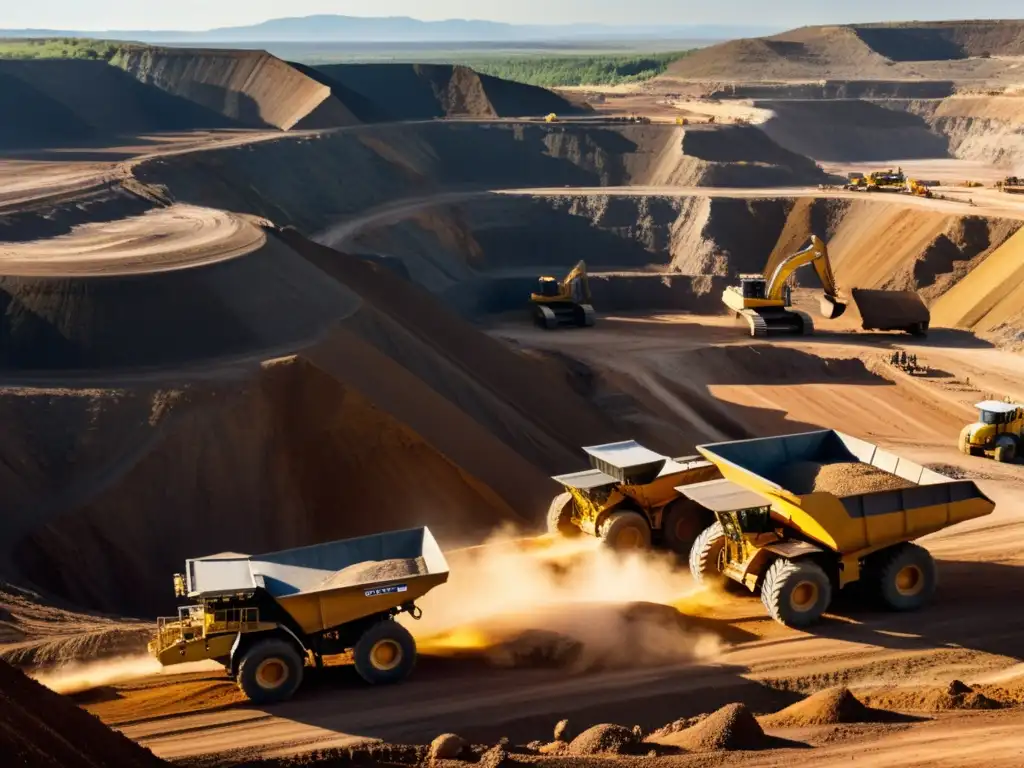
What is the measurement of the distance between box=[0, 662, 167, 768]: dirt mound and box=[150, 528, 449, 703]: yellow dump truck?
310cm

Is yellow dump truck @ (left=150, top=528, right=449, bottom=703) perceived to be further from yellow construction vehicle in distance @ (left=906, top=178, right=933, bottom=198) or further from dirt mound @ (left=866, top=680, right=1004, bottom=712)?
yellow construction vehicle in distance @ (left=906, top=178, right=933, bottom=198)

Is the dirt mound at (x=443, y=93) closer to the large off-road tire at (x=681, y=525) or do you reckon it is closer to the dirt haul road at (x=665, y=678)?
the large off-road tire at (x=681, y=525)

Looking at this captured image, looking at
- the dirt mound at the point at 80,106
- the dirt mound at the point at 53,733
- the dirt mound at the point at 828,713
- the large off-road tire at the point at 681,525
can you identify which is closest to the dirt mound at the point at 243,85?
the dirt mound at the point at 80,106

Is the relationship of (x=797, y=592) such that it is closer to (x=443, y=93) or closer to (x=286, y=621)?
(x=286, y=621)

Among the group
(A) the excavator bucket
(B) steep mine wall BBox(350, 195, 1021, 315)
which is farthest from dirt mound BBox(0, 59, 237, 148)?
(A) the excavator bucket

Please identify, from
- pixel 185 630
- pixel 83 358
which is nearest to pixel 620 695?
pixel 185 630

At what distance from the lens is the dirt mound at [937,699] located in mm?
14438

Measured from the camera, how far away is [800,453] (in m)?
19.9

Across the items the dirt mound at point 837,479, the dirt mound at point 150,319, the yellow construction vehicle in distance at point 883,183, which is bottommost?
the dirt mound at point 837,479

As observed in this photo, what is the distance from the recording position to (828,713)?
13930mm

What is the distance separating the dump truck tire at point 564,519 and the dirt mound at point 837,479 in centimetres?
342

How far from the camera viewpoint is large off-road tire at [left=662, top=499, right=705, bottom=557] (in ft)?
65.6

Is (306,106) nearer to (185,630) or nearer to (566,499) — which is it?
(566,499)

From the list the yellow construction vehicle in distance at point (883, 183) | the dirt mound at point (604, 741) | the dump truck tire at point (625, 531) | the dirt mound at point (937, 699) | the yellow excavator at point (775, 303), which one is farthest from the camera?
the yellow construction vehicle in distance at point (883, 183)
